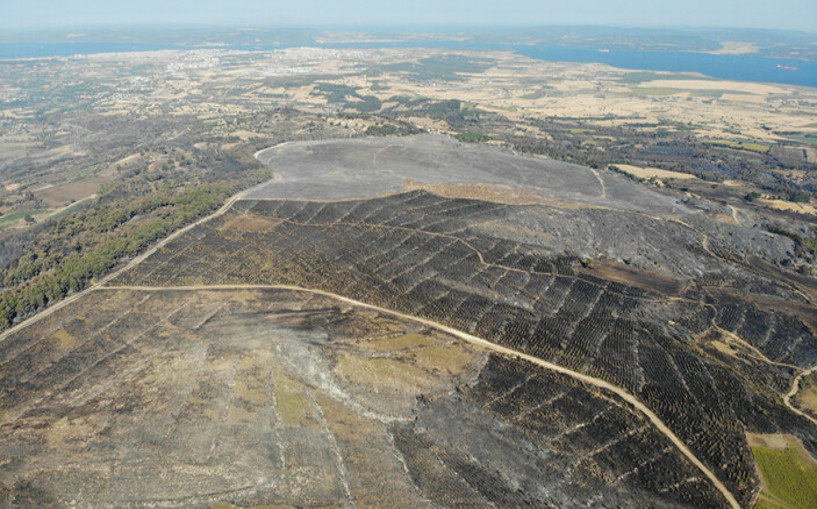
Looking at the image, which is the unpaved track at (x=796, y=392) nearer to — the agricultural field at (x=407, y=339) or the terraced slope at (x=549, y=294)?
the agricultural field at (x=407, y=339)

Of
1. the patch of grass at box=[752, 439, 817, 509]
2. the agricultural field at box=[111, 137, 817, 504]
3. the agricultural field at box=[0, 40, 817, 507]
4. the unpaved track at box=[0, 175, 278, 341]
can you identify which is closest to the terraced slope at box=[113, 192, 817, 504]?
the agricultural field at box=[111, 137, 817, 504]

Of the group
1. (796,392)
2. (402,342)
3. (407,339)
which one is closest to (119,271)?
(402,342)

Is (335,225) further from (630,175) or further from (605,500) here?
(630,175)

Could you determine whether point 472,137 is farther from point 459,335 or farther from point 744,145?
point 459,335

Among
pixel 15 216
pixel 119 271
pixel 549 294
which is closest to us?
pixel 549 294

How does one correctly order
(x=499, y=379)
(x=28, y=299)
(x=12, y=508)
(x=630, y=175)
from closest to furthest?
(x=12, y=508), (x=499, y=379), (x=28, y=299), (x=630, y=175)

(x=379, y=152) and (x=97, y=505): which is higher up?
(x=379, y=152)

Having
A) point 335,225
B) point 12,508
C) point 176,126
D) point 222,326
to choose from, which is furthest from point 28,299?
point 176,126
